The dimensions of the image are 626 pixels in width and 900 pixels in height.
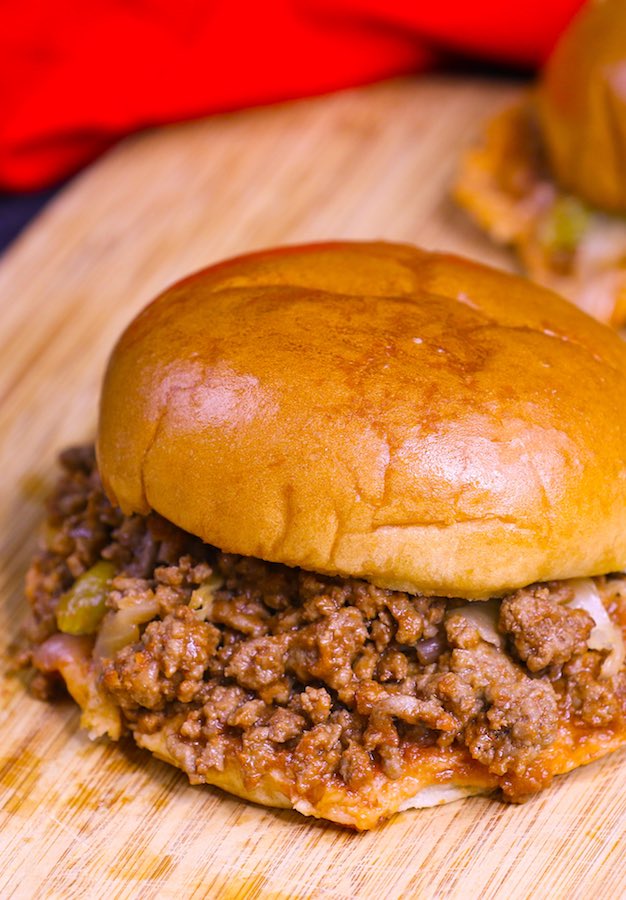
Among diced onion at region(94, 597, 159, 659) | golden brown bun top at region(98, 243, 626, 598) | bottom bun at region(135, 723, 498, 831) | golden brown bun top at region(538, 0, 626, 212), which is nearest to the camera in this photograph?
golden brown bun top at region(98, 243, 626, 598)

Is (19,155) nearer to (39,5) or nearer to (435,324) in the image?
(39,5)

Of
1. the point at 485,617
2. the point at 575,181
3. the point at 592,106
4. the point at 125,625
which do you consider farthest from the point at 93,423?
the point at 592,106

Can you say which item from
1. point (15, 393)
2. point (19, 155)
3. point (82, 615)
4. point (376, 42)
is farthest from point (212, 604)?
point (376, 42)

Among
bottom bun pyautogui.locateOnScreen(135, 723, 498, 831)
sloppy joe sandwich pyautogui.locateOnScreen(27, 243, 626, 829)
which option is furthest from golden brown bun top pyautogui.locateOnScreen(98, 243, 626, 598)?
bottom bun pyautogui.locateOnScreen(135, 723, 498, 831)

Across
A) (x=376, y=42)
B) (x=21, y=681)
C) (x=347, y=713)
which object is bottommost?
(x=21, y=681)

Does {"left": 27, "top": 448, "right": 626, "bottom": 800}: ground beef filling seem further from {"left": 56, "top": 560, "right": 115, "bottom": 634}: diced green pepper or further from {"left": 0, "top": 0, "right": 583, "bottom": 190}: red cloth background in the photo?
{"left": 0, "top": 0, "right": 583, "bottom": 190}: red cloth background

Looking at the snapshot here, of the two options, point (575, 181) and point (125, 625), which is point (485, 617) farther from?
point (575, 181)
